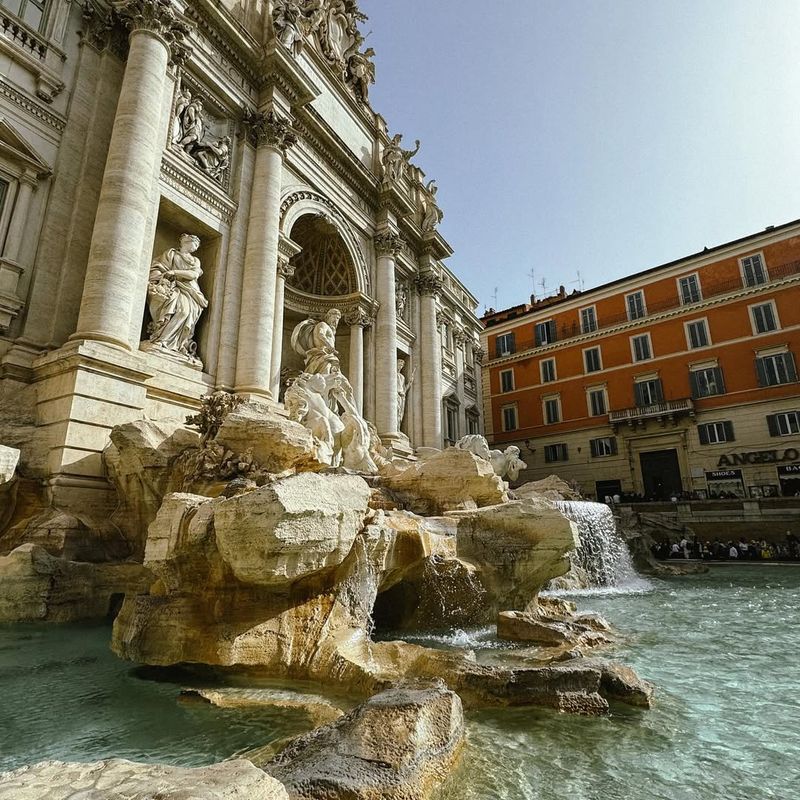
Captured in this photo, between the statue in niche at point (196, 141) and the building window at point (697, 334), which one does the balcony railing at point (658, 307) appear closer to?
the building window at point (697, 334)

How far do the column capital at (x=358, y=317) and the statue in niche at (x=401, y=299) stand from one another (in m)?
2.81

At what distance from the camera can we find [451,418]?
2388 cm

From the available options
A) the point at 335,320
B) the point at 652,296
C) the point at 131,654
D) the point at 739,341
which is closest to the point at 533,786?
the point at 131,654

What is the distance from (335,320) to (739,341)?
19.3 meters

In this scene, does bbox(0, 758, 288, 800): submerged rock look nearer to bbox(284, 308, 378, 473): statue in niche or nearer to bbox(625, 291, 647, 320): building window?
bbox(284, 308, 378, 473): statue in niche

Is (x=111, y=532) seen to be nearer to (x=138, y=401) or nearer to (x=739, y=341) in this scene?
(x=138, y=401)

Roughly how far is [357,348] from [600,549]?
9137 millimetres

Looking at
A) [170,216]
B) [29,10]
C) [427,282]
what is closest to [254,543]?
[170,216]

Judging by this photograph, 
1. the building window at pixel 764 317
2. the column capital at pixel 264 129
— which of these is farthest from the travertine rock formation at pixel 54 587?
the building window at pixel 764 317

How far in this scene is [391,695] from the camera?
2.54m

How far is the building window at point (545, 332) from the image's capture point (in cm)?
2858

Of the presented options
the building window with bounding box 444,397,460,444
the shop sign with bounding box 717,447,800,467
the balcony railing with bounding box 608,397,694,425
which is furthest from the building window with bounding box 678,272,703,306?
the building window with bounding box 444,397,460,444

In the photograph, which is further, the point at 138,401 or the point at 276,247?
the point at 276,247

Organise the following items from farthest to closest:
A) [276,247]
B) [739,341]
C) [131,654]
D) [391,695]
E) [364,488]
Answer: [739,341], [276,247], [364,488], [131,654], [391,695]
